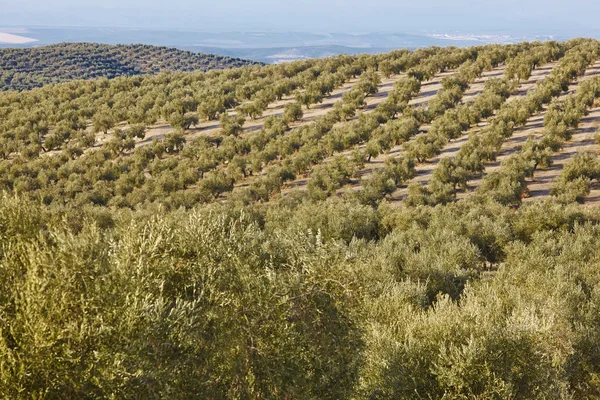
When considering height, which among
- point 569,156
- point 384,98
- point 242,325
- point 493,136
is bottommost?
point 242,325

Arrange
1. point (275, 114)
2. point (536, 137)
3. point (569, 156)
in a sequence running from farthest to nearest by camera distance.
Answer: point (275, 114)
point (536, 137)
point (569, 156)

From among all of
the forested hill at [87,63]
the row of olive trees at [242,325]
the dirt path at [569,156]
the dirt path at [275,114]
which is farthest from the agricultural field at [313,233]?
the forested hill at [87,63]

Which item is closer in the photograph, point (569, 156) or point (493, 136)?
point (569, 156)

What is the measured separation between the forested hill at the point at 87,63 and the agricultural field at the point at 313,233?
191ft

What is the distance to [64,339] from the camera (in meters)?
8.45

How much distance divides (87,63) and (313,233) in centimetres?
13756

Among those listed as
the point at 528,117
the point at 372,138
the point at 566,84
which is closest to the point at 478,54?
the point at 566,84

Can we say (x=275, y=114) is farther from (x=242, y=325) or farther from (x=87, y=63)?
(x=87, y=63)

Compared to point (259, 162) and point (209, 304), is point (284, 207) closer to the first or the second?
point (259, 162)

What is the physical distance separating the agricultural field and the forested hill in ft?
191

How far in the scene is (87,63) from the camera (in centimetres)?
13812

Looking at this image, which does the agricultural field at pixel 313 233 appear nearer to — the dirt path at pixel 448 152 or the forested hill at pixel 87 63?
the dirt path at pixel 448 152

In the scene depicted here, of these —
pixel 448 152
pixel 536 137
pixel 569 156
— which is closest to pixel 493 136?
pixel 448 152

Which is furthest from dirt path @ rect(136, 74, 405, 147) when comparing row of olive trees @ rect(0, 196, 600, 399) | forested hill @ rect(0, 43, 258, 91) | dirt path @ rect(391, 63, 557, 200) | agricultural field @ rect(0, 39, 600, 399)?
forested hill @ rect(0, 43, 258, 91)
